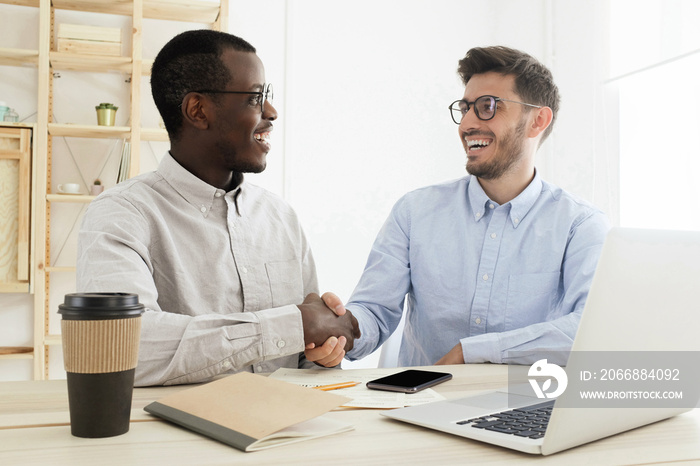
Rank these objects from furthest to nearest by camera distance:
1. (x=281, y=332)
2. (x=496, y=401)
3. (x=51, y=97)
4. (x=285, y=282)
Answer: (x=51, y=97) → (x=285, y=282) → (x=281, y=332) → (x=496, y=401)

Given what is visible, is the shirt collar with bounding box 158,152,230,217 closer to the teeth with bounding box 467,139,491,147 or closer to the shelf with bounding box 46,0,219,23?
the teeth with bounding box 467,139,491,147

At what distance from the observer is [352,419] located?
0.91m

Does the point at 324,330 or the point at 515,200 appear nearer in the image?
the point at 324,330

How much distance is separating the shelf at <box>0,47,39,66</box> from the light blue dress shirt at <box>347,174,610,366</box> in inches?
84.6

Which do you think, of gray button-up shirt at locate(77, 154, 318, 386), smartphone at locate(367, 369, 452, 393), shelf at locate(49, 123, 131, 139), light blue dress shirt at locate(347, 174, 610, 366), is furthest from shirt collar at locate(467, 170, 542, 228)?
shelf at locate(49, 123, 131, 139)

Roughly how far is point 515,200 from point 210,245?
34.6 inches

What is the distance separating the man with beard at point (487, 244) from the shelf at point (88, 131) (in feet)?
5.77

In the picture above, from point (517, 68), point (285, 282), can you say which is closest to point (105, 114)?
point (285, 282)

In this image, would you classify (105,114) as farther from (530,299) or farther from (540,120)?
(530,299)

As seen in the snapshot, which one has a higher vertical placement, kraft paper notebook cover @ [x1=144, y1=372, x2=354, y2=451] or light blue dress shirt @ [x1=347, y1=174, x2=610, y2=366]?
light blue dress shirt @ [x1=347, y1=174, x2=610, y2=366]

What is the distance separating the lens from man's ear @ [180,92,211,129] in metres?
1.72

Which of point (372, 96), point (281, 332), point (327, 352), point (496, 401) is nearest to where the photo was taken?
point (496, 401)

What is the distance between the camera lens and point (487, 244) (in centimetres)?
180

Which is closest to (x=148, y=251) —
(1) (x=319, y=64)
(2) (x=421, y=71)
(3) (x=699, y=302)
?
(3) (x=699, y=302)
